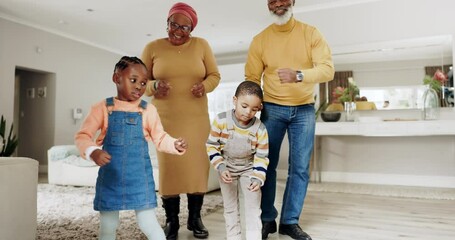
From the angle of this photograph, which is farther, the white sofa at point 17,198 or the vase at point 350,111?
the vase at point 350,111

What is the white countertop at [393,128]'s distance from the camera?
3.82m

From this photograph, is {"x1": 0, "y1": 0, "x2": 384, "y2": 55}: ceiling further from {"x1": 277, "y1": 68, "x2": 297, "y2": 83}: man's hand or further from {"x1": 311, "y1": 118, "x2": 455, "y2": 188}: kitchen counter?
{"x1": 277, "y1": 68, "x2": 297, "y2": 83}: man's hand

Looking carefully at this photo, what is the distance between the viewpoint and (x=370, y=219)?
2527 mm

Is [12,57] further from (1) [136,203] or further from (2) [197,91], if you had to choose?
(1) [136,203]

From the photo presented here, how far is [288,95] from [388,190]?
2.82 m

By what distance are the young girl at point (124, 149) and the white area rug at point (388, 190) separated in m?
3.11

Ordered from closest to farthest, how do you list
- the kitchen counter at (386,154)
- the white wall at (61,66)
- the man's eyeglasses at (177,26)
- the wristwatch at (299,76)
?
the wristwatch at (299,76)
the man's eyeglasses at (177,26)
the kitchen counter at (386,154)
the white wall at (61,66)

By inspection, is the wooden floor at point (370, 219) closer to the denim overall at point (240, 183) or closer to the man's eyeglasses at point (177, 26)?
the denim overall at point (240, 183)

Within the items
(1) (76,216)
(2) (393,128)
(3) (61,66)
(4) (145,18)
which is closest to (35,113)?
(3) (61,66)

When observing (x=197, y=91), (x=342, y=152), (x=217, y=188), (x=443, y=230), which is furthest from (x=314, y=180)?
(x=197, y=91)

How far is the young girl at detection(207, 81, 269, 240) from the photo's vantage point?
1526mm

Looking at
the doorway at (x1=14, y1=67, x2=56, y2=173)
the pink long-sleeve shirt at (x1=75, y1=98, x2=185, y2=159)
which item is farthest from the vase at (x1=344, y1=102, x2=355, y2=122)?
the doorway at (x1=14, y1=67, x2=56, y2=173)

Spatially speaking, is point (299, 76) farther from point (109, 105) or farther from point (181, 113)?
point (109, 105)

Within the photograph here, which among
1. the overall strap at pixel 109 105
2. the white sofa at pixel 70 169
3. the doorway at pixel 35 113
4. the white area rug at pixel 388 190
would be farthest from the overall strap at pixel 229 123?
the doorway at pixel 35 113
